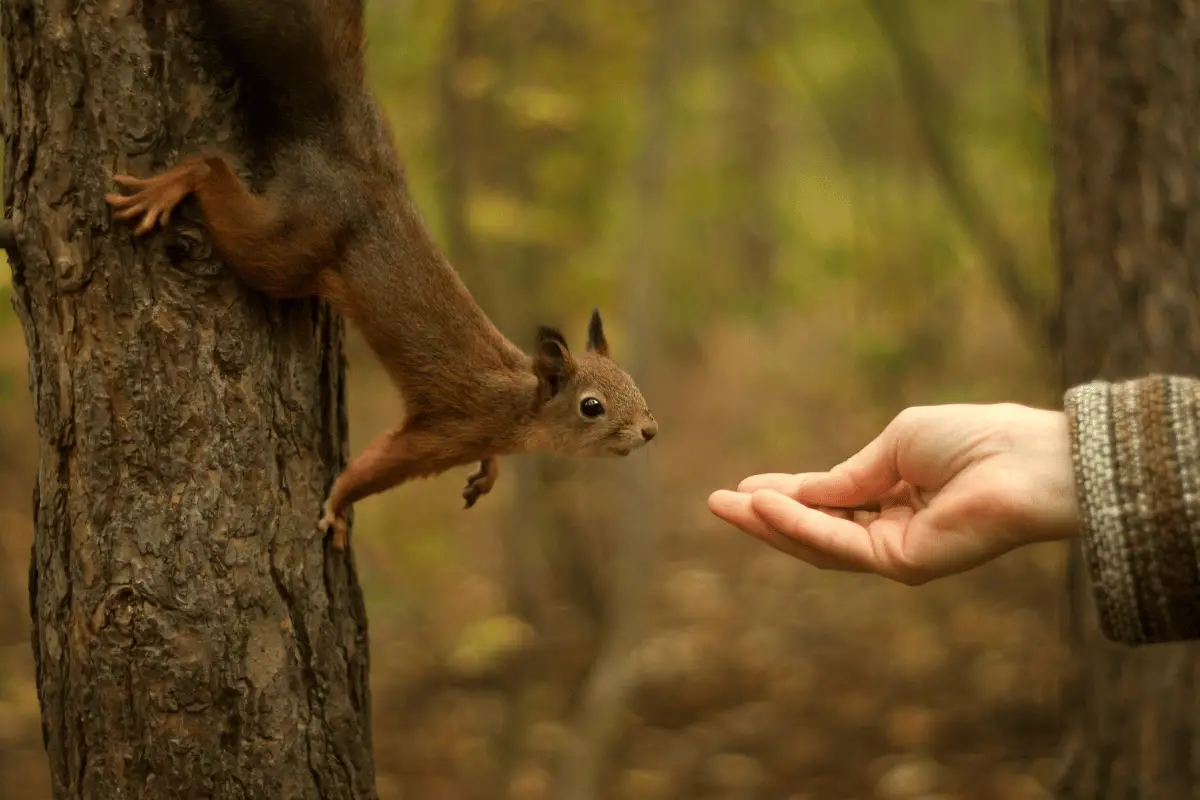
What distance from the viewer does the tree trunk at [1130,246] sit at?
143 inches

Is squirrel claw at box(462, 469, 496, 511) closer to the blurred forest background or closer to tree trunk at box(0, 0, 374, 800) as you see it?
tree trunk at box(0, 0, 374, 800)

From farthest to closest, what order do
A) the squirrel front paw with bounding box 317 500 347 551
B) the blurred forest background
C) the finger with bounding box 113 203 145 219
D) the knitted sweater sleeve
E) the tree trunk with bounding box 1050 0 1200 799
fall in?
the blurred forest background < the tree trunk with bounding box 1050 0 1200 799 < the squirrel front paw with bounding box 317 500 347 551 < the finger with bounding box 113 203 145 219 < the knitted sweater sleeve

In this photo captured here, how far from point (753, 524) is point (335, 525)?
0.90 m

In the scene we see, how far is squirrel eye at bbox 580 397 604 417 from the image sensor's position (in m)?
2.78

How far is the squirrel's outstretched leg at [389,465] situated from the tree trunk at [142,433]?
0.13 meters

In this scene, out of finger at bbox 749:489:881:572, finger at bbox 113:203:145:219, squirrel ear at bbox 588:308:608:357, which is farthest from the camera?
squirrel ear at bbox 588:308:608:357

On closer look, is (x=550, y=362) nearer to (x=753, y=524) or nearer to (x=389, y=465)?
(x=389, y=465)

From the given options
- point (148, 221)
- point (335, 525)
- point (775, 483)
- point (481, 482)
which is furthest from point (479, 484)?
point (148, 221)

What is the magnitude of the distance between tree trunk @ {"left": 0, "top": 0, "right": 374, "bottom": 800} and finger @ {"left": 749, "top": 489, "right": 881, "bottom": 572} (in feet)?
3.30

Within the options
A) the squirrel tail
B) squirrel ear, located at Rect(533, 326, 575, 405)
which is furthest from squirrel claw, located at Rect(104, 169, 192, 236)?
squirrel ear, located at Rect(533, 326, 575, 405)

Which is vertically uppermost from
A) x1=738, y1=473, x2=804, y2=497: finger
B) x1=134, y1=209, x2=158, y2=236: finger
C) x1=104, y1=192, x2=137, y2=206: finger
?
x1=104, y1=192, x2=137, y2=206: finger

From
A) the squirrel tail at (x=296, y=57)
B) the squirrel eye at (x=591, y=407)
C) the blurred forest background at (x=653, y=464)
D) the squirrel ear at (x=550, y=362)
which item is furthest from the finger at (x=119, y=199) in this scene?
the blurred forest background at (x=653, y=464)

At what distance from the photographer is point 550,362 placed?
2.75 meters

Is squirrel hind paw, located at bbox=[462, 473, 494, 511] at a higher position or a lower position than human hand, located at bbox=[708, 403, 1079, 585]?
higher
